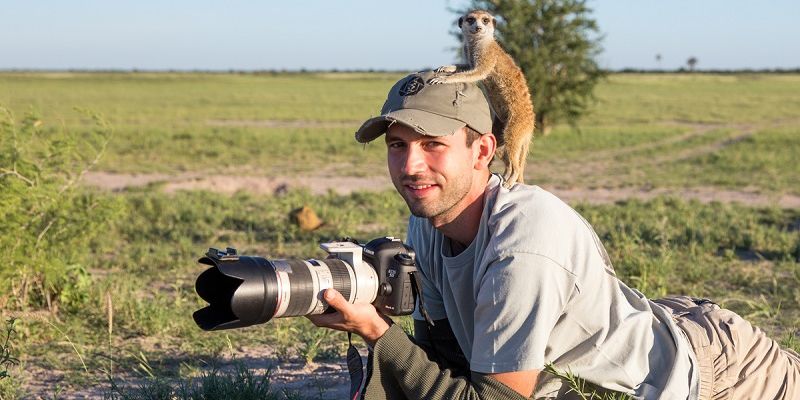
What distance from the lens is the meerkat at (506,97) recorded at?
4.18m

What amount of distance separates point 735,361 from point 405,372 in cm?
112

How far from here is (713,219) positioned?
30.4 ft

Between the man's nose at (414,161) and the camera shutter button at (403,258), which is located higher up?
the man's nose at (414,161)

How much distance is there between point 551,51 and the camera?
809 inches

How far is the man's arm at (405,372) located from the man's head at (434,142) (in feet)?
1.25

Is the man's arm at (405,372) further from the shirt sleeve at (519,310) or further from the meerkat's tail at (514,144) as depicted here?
the meerkat's tail at (514,144)

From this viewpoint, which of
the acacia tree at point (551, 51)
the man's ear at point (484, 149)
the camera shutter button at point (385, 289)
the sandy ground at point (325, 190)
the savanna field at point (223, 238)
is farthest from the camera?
the acacia tree at point (551, 51)

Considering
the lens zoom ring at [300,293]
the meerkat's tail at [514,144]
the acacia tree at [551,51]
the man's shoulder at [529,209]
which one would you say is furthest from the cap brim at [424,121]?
the acacia tree at [551,51]

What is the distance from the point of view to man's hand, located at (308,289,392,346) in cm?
238

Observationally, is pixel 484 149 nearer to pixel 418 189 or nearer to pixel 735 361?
pixel 418 189

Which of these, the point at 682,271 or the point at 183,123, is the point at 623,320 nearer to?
the point at 682,271

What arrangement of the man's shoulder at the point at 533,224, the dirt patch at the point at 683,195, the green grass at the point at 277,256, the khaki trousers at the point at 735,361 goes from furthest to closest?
the dirt patch at the point at 683,195 < the green grass at the point at 277,256 < the khaki trousers at the point at 735,361 < the man's shoulder at the point at 533,224

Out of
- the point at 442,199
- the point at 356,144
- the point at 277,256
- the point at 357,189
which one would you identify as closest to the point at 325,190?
the point at 357,189

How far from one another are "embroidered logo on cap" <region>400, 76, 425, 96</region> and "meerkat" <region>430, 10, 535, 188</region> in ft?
Answer: 4.15
